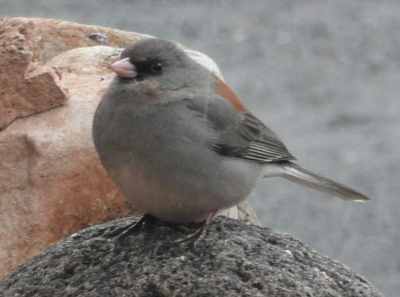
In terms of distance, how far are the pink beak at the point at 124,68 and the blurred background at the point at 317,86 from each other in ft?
16.6

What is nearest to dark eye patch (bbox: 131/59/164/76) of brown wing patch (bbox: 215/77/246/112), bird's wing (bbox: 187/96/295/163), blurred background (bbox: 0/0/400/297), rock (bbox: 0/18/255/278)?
bird's wing (bbox: 187/96/295/163)

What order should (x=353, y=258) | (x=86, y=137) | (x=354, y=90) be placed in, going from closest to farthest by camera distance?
(x=86, y=137) < (x=353, y=258) < (x=354, y=90)

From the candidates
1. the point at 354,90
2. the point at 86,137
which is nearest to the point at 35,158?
the point at 86,137

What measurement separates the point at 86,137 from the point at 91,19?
24.4 ft

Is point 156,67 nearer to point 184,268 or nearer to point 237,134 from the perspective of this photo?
point 237,134

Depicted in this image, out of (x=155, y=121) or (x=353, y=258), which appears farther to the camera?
(x=353, y=258)

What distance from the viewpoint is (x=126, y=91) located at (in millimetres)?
5559

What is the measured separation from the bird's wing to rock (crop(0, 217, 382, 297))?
43cm

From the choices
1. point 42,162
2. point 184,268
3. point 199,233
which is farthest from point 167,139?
point 42,162

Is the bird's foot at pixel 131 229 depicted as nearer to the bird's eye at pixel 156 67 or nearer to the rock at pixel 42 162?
the bird's eye at pixel 156 67

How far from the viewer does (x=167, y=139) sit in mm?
5473

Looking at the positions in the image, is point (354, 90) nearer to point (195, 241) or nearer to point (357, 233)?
point (357, 233)

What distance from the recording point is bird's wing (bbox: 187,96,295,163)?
19.0 ft

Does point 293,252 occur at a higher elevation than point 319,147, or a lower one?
higher
